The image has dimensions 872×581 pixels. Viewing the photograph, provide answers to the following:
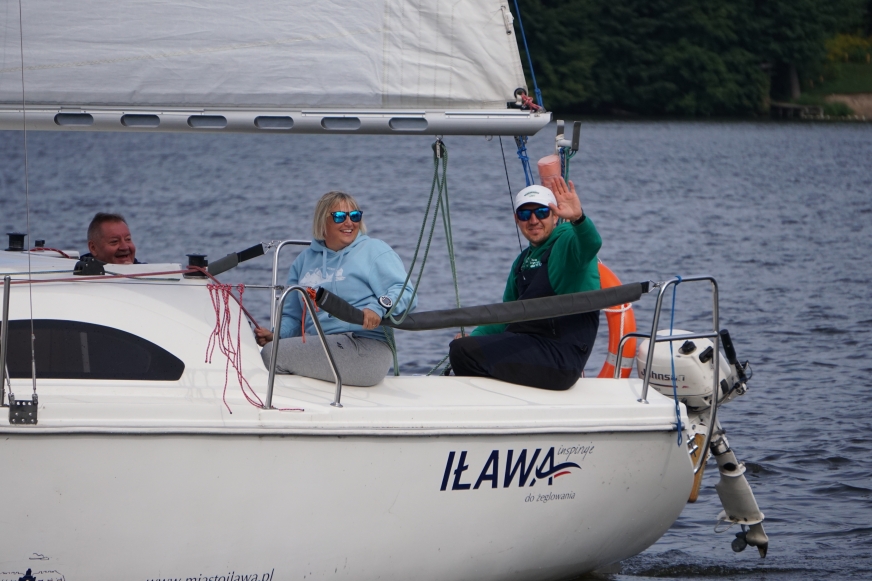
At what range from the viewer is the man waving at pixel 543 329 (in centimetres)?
541

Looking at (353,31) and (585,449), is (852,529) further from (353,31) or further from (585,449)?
(353,31)

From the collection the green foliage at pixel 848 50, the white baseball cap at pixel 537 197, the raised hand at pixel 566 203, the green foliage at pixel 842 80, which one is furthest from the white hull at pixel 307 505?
the green foliage at pixel 848 50

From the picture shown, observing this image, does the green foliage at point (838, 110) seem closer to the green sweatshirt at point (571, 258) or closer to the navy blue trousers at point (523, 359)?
the green sweatshirt at point (571, 258)

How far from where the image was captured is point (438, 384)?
546 centimetres

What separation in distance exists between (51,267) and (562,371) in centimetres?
245

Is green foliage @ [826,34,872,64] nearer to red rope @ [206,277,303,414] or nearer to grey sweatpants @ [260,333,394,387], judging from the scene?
grey sweatpants @ [260,333,394,387]

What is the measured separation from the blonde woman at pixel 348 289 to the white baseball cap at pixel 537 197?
2.19 ft

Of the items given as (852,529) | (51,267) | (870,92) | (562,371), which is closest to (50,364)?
(51,267)

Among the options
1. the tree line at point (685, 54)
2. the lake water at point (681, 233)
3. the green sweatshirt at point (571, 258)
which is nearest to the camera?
the green sweatshirt at point (571, 258)

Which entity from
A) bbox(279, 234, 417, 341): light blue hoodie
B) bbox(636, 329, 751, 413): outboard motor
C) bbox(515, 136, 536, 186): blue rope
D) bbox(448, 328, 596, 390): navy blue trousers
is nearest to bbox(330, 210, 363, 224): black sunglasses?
bbox(279, 234, 417, 341): light blue hoodie

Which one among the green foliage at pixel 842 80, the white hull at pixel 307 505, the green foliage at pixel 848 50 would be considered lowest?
the white hull at pixel 307 505

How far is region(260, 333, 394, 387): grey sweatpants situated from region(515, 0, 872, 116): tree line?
53.0 m

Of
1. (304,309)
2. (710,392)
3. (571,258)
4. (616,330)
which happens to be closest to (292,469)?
(304,309)

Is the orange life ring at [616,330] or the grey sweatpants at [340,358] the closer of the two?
the grey sweatpants at [340,358]
